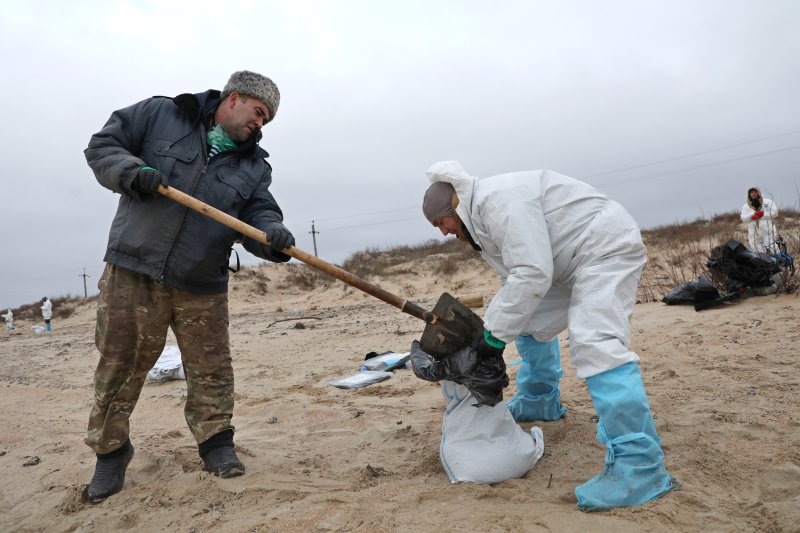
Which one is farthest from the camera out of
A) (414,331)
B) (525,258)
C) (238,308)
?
(238,308)

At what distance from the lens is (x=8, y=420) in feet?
14.9

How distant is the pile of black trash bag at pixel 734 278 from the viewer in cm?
598

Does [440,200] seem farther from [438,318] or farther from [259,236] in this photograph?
[259,236]

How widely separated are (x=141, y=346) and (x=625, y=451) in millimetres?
2226

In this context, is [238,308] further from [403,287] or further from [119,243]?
[119,243]

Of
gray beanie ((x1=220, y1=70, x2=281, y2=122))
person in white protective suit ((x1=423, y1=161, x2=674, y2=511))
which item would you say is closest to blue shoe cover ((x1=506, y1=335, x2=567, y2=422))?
person in white protective suit ((x1=423, y1=161, x2=674, y2=511))

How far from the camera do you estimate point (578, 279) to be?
2.48 meters

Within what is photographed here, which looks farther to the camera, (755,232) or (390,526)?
(755,232)

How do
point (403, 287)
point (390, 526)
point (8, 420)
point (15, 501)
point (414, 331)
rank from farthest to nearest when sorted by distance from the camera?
point (403, 287) < point (414, 331) < point (8, 420) < point (15, 501) < point (390, 526)

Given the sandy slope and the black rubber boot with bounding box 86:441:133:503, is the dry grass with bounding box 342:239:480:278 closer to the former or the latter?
the sandy slope

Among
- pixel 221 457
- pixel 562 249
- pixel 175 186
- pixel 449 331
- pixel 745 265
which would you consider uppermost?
pixel 175 186

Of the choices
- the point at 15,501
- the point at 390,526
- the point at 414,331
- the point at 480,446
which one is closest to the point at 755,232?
the point at 414,331

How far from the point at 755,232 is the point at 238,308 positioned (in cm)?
1401

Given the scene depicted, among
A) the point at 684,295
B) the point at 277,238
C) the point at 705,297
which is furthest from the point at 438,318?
the point at 684,295
